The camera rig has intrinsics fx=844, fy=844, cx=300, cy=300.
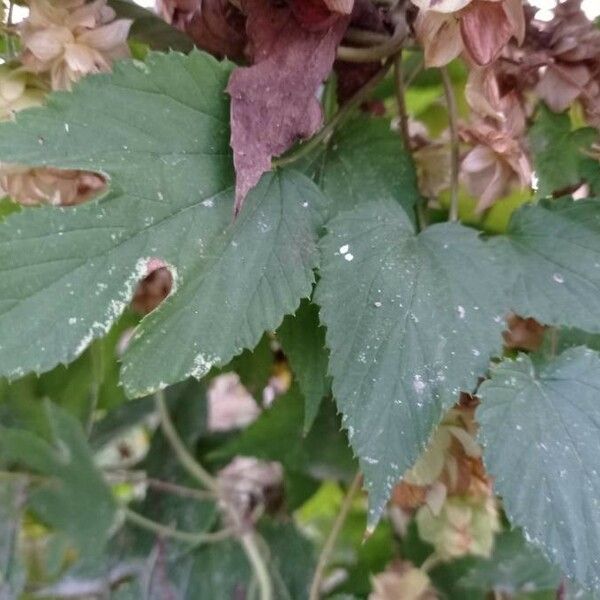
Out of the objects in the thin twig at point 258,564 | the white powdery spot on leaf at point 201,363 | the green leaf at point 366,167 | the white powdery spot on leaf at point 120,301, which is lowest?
the thin twig at point 258,564

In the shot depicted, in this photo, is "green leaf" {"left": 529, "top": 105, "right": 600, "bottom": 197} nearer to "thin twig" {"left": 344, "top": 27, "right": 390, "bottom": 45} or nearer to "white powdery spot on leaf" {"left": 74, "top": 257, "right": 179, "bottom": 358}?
"thin twig" {"left": 344, "top": 27, "right": 390, "bottom": 45}

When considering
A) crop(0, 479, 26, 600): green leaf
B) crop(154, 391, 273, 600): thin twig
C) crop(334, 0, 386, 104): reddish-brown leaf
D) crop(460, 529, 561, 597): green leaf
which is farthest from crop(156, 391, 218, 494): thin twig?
crop(334, 0, 386, 104): reddish-brown leaf

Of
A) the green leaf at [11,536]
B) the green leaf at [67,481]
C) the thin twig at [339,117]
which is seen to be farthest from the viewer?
the green leaf at [11,536]

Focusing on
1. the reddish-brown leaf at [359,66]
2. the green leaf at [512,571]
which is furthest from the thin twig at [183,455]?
the reddish-brown leaf at [359,66]

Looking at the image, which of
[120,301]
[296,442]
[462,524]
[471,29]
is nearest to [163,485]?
[296,442]

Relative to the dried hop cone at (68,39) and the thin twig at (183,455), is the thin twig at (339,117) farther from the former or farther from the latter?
the thin twig at (183,455)

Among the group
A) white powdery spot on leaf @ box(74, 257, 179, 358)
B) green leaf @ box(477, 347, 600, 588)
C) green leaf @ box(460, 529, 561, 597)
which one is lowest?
green leaf @ box(460, 529, 561, 597)

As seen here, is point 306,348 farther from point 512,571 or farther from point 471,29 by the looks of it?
point 512,571
